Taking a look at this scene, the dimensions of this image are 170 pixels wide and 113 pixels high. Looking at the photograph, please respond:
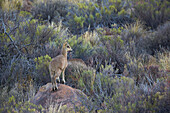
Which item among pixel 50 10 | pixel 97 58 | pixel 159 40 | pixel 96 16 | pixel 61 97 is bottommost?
pixel 61 97

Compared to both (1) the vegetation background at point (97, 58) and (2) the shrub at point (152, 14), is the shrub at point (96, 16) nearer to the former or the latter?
(1) the vegetation background at point (97, 58)

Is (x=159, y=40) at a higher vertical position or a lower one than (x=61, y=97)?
higher

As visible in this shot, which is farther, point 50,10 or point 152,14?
point 50,10

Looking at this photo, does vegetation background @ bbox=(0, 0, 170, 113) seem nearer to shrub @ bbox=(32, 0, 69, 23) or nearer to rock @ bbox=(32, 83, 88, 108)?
shrub @ bbox=(32, 0, 69, 23)

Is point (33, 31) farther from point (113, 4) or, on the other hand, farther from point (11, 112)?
point (113, 4)

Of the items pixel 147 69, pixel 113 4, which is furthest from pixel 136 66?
pixel 113 4

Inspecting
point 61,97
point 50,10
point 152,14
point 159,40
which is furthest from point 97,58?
point 50,10

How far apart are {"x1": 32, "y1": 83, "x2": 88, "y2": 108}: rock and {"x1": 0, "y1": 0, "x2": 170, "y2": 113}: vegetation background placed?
164 millimetres

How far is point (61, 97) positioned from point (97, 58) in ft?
8.31

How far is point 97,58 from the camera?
5.82 metres

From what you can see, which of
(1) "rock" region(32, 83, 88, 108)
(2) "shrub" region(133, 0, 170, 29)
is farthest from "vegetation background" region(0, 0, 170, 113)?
(1) "rock" region(32, 83, 88, 108)

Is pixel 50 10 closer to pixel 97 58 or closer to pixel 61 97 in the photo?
pixel 97 58

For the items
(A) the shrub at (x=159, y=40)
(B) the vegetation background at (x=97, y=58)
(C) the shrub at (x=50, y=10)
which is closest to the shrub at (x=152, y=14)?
(B) the vegetation background at (x=97, y=58)

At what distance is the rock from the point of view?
344cm
